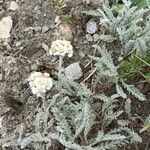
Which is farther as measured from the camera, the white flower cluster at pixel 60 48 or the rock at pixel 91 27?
the rock at pixel 91 27

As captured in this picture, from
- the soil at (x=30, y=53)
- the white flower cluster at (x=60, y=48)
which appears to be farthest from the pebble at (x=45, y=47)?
the white flower cluster at (x=60, y=48)

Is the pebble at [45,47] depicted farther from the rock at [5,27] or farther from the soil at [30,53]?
the rock at [5,27]

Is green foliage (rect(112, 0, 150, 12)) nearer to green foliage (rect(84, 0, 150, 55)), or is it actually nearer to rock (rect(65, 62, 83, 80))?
green foliage (rect(84, 0, 150, 55))

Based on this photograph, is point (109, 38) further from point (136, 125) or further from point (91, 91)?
point (136, 125)

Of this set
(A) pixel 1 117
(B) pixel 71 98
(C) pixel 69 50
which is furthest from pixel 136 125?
(A) pixel 1 117

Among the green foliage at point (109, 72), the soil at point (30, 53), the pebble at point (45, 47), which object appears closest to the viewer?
the green foliage at point (109, 72)

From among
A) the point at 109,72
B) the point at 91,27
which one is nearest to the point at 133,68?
the point at 109,72

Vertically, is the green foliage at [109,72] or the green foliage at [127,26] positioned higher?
the green foliage at [127,26]
